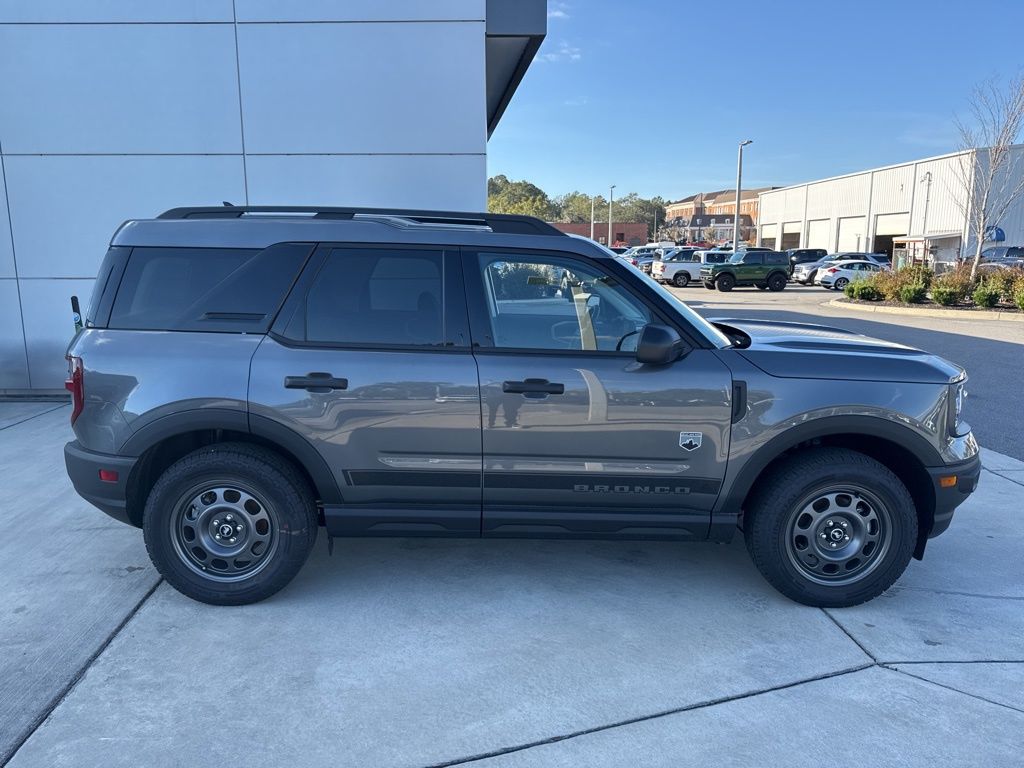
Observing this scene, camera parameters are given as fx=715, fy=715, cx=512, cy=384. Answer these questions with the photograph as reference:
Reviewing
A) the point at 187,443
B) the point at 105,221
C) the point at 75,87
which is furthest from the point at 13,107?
the point at 187,443

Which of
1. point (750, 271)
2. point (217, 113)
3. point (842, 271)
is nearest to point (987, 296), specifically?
point (750, 271)

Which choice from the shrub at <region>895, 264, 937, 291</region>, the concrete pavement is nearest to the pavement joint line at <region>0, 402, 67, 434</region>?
the concrete pavement

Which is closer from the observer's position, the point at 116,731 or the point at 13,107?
the point at 116,731

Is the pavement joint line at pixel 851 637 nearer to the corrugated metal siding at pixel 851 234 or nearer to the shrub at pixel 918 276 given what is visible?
the shrub at pixel 918 276

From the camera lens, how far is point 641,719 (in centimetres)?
281

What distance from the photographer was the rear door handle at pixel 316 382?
11.4 ft

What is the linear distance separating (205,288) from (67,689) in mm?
1889

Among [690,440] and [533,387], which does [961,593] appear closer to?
[690,440]

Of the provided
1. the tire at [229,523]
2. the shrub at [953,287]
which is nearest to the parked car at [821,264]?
the shrub at [953,287]

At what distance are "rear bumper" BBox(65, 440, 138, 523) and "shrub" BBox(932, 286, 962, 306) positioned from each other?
838 inches

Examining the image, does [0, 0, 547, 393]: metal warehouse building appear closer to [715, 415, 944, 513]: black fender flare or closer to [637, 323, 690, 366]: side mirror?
[637, 323, 690, 366]: side mirror

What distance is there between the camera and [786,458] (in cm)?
366

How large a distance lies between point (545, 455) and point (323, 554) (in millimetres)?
1687

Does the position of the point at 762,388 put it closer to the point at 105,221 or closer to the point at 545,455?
the point at 545,455
